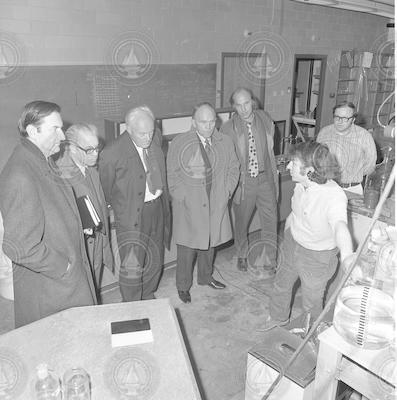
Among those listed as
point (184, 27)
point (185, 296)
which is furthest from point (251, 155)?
point (184, 27)

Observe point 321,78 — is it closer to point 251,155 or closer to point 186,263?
point 251,155

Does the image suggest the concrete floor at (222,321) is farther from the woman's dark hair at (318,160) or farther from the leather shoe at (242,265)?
the woman's dark hair at (318,160)

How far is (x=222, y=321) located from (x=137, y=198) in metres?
1.15

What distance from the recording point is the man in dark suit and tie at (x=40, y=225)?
1855 mm

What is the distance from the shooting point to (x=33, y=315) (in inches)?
81.6

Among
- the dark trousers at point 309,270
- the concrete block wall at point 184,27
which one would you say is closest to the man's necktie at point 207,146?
the dark trousers at point 309,270

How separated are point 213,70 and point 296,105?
344 centimetres

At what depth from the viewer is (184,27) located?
16.5 feet

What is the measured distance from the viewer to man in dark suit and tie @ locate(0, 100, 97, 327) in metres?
1.86

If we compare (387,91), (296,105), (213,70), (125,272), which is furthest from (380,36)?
(125,272)

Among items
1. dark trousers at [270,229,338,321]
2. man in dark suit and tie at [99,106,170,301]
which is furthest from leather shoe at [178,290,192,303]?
→ dark trousers at [270,229,338,321]

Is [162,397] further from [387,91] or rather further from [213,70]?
[387,91]

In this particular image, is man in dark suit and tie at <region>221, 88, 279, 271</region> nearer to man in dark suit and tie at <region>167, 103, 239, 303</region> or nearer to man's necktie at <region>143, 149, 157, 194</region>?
man in dark suit and tie at <region>167, 103, 239, 303</region>

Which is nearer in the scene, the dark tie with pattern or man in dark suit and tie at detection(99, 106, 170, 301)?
man in dark suit and tie at detection(99, 106, 170, 301)
